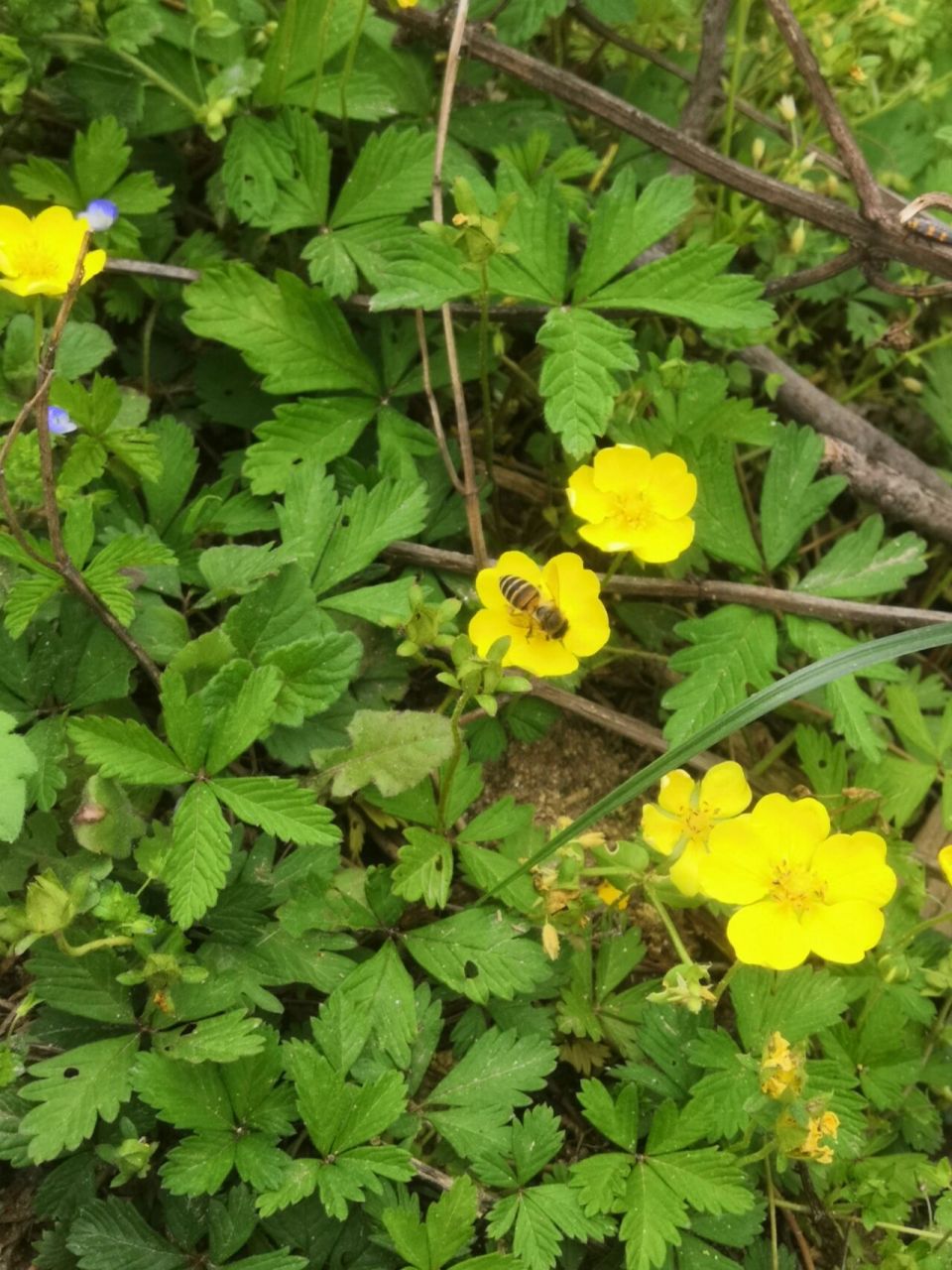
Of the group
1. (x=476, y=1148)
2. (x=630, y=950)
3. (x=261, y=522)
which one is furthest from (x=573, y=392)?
(x=476, y=1148)

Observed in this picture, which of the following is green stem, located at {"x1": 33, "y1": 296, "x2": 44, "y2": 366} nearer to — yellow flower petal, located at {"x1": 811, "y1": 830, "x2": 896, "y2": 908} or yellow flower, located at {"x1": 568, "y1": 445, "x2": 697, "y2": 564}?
yellow flower, located at {"x1": 568, "y1": 445, "x2": 697, "y2": 564}

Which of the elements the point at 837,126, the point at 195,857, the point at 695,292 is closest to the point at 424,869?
the point at 195,857

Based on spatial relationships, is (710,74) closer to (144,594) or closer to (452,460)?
(452,460)

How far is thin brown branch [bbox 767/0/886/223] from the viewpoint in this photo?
96.1 inches

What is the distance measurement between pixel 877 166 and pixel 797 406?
31.0 inches

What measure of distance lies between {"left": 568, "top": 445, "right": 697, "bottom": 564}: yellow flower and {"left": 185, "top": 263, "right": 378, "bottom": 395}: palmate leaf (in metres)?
0.59

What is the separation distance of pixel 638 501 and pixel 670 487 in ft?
0.23

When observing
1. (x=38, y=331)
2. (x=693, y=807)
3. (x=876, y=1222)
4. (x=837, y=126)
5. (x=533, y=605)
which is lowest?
(x=876, y=1222)

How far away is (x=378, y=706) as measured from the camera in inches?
88.0

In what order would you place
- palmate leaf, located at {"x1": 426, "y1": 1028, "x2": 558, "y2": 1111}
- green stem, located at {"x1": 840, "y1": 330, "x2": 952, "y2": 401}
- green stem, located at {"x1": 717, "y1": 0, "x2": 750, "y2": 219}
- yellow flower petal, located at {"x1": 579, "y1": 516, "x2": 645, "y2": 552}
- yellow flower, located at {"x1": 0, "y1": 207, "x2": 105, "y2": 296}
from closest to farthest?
palmate leaf, located at {"x1": 426, "y1": 1028, "x2": 558, "y2": 1111}
yellow flower, located at {"x1": 0, "y1": 207, "x2": 105, "y2": 296}
yellow flower petal, located at {"x1": 579, "y1": 516, "x2": 645, "y2": 552}
green stem, located at {"x1": 717, "y1": 0, "x2": 750, "y2": 219}
green stem, located at {"x1": 840, "y1": 330, "x2": 952, "y2": 401}

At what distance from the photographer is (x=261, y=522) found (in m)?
2.29

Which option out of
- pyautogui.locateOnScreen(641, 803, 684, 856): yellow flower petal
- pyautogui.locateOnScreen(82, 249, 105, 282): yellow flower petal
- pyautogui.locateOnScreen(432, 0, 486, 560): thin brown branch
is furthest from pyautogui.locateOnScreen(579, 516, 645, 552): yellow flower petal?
pyautogui.locateOnScreen(82, 249, 105, 282): yellow flower petal

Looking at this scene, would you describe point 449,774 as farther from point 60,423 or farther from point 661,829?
point 60,423

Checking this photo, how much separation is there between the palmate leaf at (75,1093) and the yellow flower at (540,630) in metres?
0.95
